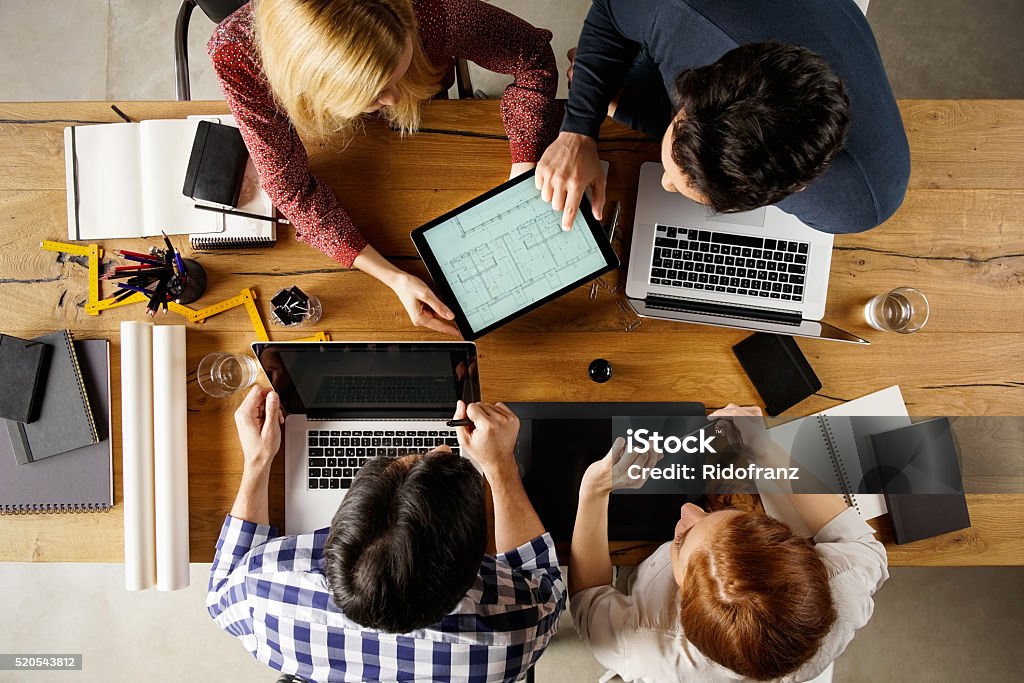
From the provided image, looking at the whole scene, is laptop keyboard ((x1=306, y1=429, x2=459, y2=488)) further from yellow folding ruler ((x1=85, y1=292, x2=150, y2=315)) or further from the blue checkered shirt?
yellow folding ruler ((x1=85, y1=292, x2=150, y2=315))

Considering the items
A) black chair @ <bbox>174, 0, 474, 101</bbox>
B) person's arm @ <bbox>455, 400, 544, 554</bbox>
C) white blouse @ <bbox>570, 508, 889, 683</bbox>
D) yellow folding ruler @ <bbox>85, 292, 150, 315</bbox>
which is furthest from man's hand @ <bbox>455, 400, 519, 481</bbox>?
black chair @ <bbox>174, 0, 474, 101</bbox>

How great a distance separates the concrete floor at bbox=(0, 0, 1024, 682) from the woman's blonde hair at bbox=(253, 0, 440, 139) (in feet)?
3.95

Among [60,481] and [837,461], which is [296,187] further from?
[837,461]

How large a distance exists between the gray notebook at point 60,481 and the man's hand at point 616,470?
1047mm

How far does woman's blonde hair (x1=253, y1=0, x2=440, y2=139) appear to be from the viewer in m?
1.01

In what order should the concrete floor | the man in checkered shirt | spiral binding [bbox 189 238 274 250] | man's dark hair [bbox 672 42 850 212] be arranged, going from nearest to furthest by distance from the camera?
man's dark hair [bbox 672 42 850 212] → the man in checkered shirt → spiral binding [bbox 189 238 274 250] → the concrete floor

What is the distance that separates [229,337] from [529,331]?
668 mm

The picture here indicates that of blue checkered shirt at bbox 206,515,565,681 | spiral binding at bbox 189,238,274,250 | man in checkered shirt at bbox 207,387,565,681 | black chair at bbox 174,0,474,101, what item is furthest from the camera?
black chair at bbox 174,0,474,101

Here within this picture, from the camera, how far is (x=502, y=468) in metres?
1.22

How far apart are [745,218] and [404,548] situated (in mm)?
929

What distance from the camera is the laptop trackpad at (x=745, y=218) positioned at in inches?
49.1

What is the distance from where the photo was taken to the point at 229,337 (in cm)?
134

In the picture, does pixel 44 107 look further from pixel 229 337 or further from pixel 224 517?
pixel 224 517

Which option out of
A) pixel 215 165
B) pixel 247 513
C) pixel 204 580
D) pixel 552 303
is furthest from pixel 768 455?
pixel 204 580
